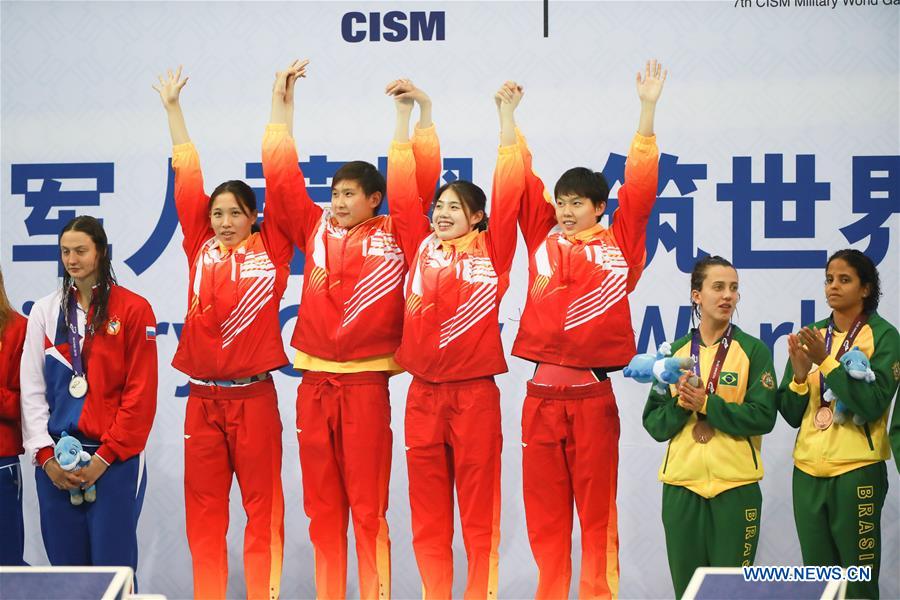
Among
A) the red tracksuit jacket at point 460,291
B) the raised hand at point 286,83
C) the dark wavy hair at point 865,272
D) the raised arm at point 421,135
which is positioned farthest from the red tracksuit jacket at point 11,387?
the dark wavy hair at point 865,272

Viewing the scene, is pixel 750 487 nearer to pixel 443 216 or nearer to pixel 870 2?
pixel 443 216

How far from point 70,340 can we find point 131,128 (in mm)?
1633

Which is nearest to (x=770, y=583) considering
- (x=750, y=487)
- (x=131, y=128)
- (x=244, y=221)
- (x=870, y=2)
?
(x=750, y=487)

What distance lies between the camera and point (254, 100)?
5297 millimetres

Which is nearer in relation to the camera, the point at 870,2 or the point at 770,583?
the point at 770,583

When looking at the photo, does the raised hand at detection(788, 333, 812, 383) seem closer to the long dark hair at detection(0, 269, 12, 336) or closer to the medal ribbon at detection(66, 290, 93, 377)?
the medal ribbon at detection(66, 290, 93, 377)

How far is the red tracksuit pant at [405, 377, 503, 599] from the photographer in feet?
12.9

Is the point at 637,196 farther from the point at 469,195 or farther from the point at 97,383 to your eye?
the point at 97,383

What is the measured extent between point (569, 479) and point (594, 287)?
0.69m

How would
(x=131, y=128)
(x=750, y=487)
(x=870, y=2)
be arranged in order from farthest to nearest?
(x=131, y=128) → (x=870, y=2) → (x=750, y=487)

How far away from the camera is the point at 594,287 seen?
12.9 ft

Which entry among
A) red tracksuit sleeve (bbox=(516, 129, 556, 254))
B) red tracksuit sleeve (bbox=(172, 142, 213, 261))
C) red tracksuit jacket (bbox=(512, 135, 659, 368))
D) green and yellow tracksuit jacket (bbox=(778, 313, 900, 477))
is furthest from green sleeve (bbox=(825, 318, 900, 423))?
red tracksuit sleeve (bbox=(172, 142, 213, 261))

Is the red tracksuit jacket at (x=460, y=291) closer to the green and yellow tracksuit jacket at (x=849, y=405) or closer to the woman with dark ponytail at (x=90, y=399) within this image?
the woman with dark ponytail at (x=90, y=399)

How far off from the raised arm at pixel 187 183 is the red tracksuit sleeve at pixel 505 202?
44.4 inches
